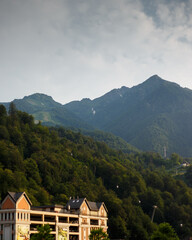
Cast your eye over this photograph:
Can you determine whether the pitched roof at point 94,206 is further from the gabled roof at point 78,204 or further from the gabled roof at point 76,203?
the gabled roof at point 76,203

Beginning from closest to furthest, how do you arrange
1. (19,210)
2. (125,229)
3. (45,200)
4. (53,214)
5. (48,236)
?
(48,236), (19,210), (53,214), (125,229), (45,200)

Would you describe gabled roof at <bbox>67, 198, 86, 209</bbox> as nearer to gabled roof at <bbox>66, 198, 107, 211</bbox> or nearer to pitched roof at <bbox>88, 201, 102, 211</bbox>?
gabled roof at <bbox>66, 198, 107, 211</bbox>

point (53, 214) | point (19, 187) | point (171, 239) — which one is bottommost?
point (171, 239)

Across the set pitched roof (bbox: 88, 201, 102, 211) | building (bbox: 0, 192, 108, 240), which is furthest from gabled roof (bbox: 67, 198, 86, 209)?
pitched roof (bbox: 88, 201, 102, 211)

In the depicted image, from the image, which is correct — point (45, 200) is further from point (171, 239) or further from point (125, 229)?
point (171, 239)

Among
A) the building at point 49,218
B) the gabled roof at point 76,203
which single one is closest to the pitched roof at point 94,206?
the building at point 49,218

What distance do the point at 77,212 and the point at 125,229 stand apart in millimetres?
40349

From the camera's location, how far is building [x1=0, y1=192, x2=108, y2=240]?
11988 cm

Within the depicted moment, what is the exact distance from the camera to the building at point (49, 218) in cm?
11988

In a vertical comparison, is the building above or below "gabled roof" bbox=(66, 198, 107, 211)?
below

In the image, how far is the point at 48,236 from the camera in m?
108

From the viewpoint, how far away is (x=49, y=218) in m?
135

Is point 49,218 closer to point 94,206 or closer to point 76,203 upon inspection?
point 76,203

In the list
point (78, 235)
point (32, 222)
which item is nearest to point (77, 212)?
point (78, 235)
